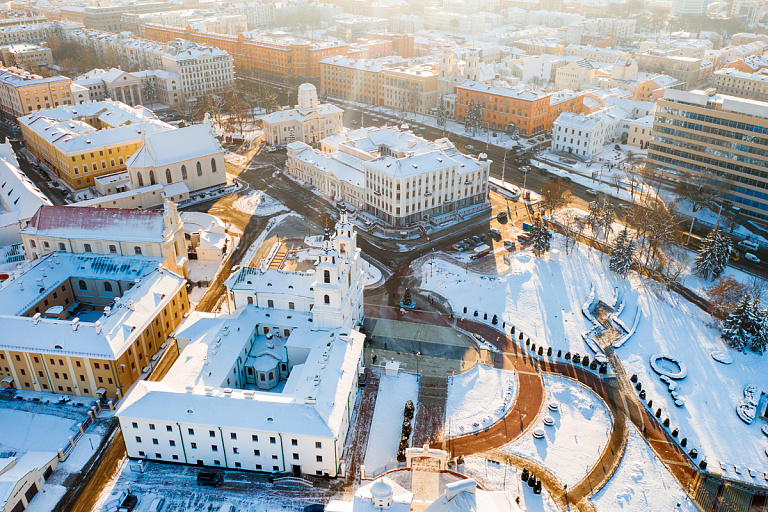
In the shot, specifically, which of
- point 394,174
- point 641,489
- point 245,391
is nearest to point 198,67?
point 394,174

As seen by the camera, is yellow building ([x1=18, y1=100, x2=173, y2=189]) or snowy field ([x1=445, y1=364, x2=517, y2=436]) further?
yellow building ([x1=18, y1=100, x2=173, y2=189])

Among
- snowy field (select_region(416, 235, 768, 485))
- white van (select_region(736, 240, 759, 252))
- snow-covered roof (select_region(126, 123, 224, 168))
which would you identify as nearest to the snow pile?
snow-covered roof (select_region(126, 123, 224, 168))

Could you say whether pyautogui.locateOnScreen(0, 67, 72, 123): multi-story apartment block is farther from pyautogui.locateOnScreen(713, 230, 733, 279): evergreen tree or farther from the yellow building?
pyautogui.locateOnScreen(713, 230, 733, 279): evergreen tree

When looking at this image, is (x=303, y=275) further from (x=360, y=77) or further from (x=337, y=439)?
(x=360, y=77)

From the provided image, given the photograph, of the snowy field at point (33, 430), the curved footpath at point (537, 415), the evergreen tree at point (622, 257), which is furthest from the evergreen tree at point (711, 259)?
the snowy field at point (33, 430)

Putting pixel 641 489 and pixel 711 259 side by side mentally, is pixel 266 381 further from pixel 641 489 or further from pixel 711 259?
pixel 711 259

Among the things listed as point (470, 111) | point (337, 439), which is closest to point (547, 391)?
point (337, 439)
